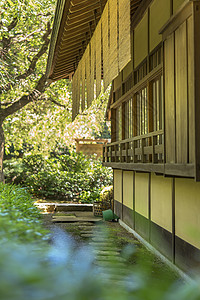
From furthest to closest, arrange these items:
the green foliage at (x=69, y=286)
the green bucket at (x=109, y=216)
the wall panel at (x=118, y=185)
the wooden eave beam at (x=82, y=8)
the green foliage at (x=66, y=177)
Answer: the green foliage at (x=66, y=177) → the green bucket at (x=109, y=216) → the wall panel at (x=118, y=185) → the wooden eave beam at (x=82, y=8) → the green foliage at (x=69, y=286)

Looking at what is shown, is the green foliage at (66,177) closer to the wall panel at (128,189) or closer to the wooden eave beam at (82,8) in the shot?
the wall panel at (128,189)

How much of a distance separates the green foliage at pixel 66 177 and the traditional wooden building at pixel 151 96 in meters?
8.22

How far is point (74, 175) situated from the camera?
81.2 feet

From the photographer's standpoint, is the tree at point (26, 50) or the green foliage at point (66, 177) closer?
the tree at point (26, 50)

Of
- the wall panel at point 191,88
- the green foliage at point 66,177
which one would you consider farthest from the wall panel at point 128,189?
the green foliage at point 66,177

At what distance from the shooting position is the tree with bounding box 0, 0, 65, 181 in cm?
1970

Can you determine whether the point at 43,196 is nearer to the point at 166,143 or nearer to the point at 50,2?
the point at 50,2

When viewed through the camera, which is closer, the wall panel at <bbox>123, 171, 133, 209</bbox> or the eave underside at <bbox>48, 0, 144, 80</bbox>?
the eave underside at <bbox>48, 0, 144, 80</bbox>

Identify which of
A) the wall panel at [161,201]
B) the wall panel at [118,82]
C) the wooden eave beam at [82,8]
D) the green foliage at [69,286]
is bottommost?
the wall panel at [161,201]

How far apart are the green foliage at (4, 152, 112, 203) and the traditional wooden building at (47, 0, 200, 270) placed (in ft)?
27.0

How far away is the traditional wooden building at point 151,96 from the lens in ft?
20.5

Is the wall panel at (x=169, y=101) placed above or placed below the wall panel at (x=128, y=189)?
above

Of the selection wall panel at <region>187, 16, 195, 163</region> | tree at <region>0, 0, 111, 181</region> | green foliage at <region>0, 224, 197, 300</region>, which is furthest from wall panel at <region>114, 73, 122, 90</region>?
green foliage at <region>0, 224, 197, 300</region>

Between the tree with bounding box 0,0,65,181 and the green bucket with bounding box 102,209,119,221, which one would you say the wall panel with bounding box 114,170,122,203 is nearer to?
the green bucket with bounding box 102,209,119,221
